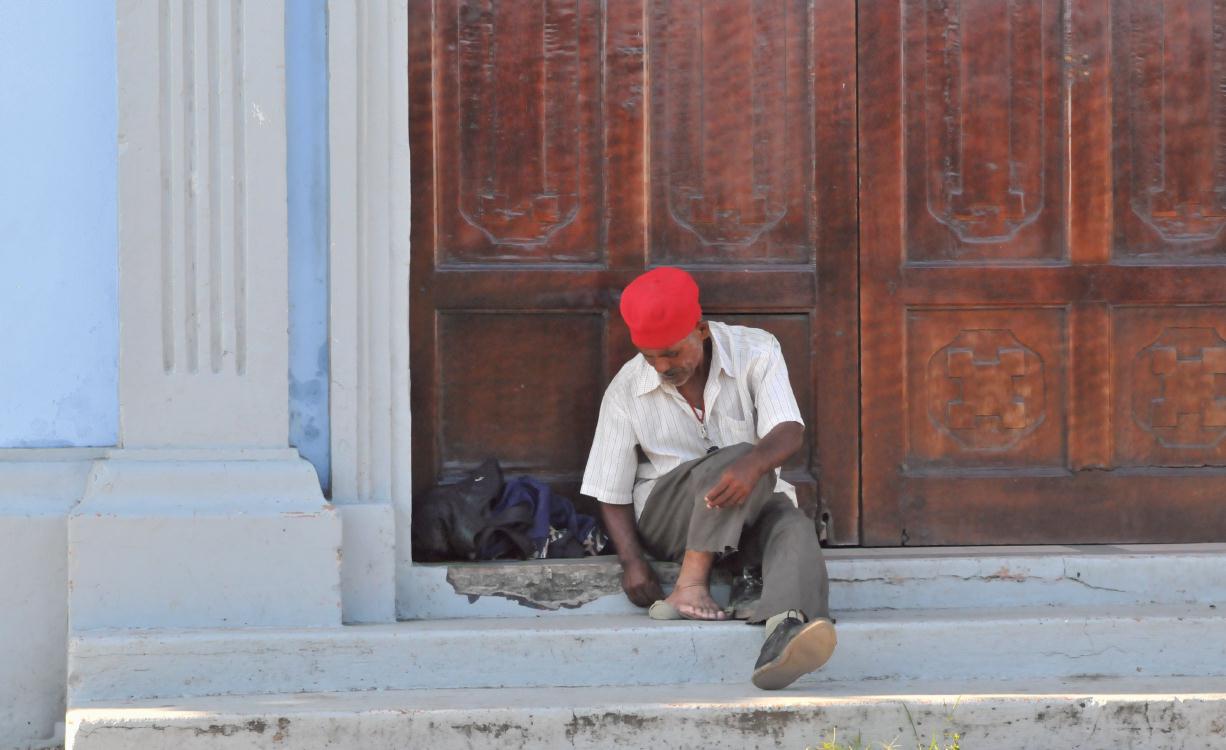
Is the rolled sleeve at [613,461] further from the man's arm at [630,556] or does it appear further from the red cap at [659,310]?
the red cap at [659,310]

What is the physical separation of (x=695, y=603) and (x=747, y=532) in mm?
271

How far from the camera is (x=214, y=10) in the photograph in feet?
12.7

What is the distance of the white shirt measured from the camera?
4.12 m

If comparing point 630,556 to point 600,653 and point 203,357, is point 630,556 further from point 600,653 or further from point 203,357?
point 203,357

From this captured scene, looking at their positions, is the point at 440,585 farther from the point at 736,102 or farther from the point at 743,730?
the point at 736,102

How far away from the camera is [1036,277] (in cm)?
455

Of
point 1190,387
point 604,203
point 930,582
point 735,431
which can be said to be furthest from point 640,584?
point 1190,387

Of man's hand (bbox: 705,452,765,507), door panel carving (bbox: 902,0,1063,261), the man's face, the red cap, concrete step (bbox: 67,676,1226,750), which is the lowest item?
concrete step (bbox: 67,676,1226,750)

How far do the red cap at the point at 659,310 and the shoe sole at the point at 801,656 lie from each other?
2.89ft

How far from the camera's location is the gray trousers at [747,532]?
12.3 feet

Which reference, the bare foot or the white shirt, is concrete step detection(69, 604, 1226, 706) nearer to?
the bare foot

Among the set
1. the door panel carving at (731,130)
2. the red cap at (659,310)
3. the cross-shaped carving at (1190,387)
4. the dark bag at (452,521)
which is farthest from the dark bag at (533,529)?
the cross-shaped carving at (1190,387)

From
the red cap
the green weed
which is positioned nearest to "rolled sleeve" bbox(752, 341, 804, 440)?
the red cap

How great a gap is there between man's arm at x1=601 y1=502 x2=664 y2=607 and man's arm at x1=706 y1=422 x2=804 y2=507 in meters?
0.34
